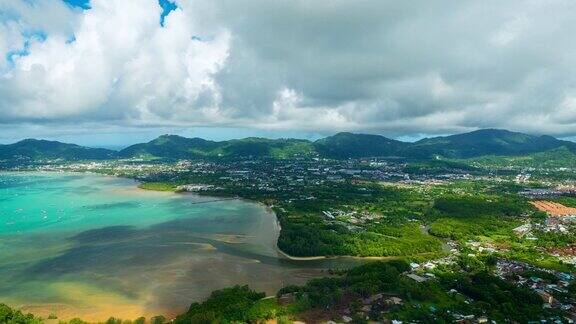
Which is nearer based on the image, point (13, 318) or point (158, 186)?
point (13, 318)

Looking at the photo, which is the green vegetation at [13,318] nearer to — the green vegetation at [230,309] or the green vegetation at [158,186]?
the green vegetation at [230,309]

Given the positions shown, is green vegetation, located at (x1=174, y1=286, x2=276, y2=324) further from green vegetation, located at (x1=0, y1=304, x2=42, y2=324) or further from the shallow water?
green vegetation, located at (x1=0, y1=304, x2=42, y2=324)

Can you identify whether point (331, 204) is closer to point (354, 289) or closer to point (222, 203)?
point (222, 203)

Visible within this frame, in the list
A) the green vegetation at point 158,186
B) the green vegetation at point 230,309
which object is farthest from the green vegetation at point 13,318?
the green vegetation at point 158,186

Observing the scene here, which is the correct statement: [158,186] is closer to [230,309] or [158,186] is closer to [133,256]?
[133,256]

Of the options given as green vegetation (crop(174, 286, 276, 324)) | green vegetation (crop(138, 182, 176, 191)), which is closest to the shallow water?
green vegetation (crop(174, 286, 276, 324))

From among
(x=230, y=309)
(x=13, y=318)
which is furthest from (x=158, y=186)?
(x=230, y=309)

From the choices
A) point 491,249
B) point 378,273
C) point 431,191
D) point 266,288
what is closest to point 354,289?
point 378,273

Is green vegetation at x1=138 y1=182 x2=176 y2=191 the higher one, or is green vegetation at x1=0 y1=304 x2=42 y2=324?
green vegetation at x1=138 y1=182 x2=176 y2=191
